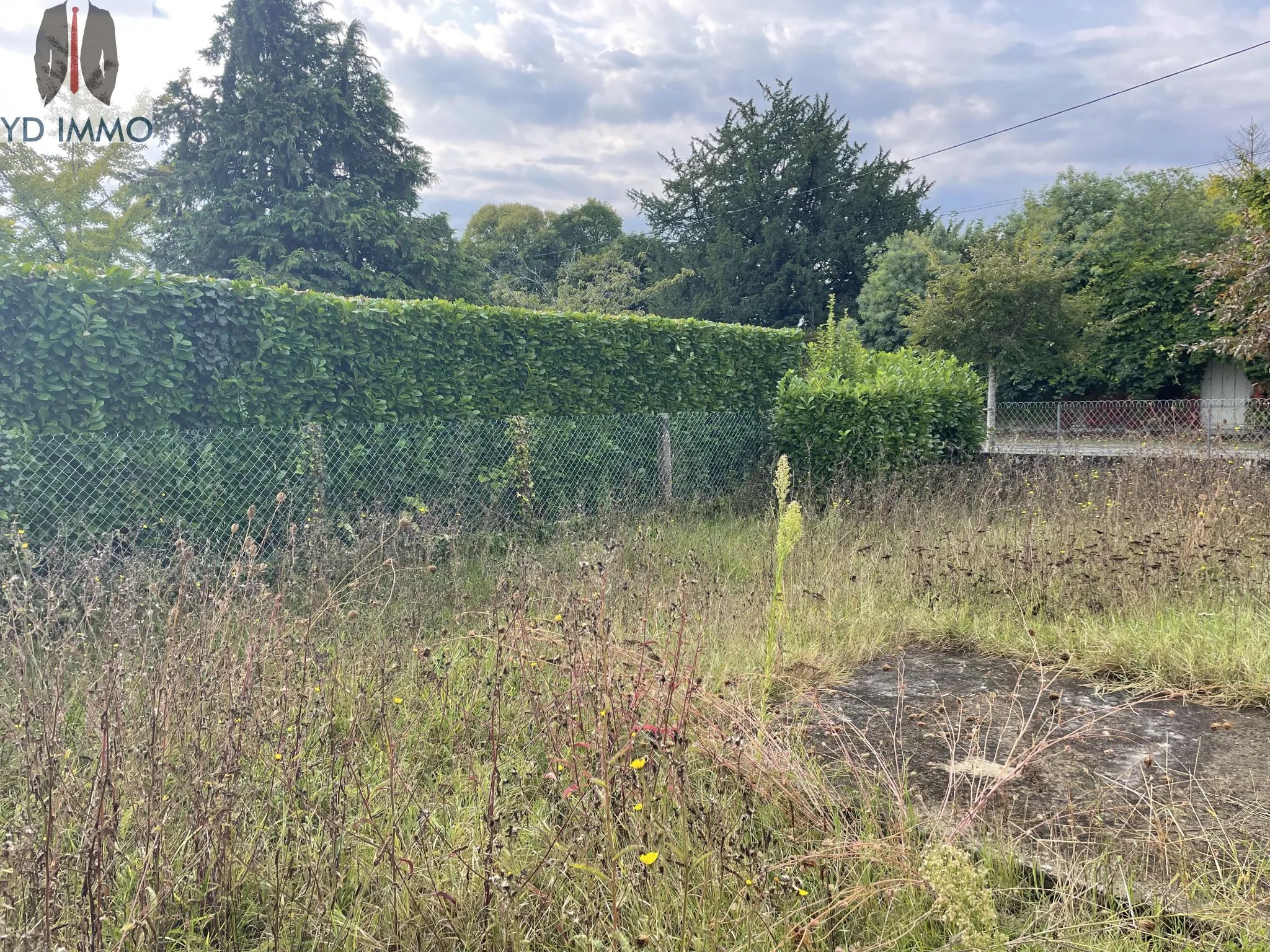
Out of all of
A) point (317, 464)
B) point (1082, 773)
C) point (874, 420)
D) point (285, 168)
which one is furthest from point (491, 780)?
point (285, 168)

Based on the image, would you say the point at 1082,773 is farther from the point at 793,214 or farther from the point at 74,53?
the point at 793,214

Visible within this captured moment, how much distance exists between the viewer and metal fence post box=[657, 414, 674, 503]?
806 centimetres

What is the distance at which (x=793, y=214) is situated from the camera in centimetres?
3089

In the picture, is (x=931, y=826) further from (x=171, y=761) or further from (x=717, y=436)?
(x=717, y=436)

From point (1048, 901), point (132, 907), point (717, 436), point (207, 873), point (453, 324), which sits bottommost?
point (1048, 901)

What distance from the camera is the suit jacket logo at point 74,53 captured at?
1098 cm

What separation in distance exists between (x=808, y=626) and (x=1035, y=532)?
280 cm

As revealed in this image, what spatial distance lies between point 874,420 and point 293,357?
20.1ft

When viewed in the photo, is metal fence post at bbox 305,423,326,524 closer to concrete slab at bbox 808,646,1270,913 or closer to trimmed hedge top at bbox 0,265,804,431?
trimmed hedge top at bbox 0,265,804,431

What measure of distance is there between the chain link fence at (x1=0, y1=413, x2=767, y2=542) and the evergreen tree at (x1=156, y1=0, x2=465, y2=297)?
415 inches

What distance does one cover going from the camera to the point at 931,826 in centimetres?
218

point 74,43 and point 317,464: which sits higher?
point 74,43

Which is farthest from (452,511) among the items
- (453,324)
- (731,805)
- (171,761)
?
(731,805)

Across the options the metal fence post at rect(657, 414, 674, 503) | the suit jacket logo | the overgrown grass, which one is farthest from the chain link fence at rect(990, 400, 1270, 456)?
the suit jacket logo
